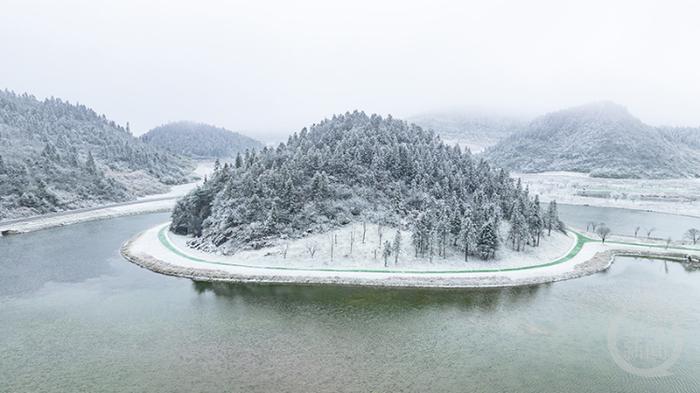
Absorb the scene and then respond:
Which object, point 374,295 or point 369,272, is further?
point 369,272

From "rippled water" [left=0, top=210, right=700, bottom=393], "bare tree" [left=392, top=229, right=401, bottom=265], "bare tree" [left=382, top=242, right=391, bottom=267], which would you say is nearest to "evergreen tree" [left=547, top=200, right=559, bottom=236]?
"rippled water" [left=0, top=210, right=700, bottom=393]

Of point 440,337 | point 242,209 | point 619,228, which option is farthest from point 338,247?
point 619,228

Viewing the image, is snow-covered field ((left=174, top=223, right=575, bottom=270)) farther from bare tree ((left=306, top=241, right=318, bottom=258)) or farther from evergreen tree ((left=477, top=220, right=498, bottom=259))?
evergreen tree ((left=477, top=220, right=498, bottom=259))

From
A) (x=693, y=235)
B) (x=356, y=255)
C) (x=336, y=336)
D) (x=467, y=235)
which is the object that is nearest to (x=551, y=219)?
(x=467, y=235)

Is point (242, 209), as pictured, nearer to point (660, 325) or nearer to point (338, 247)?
point (338, 247)

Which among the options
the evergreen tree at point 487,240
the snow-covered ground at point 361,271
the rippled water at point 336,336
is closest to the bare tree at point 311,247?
the snow-covered ground at point 361,271

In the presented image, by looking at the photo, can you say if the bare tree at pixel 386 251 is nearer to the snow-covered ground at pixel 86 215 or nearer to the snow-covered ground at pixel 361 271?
the snow-covered ground at pixel 361 271

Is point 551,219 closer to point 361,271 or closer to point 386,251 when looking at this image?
point 386,251
